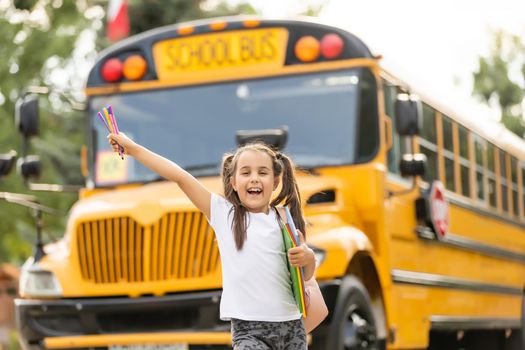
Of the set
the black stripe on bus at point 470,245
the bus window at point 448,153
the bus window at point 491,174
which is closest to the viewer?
the black stripe on bus at point 470,245

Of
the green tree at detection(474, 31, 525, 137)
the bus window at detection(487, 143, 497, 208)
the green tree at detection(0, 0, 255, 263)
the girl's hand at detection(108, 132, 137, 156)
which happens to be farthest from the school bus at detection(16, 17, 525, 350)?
the green tree at detection(474, 31, 525, 137)

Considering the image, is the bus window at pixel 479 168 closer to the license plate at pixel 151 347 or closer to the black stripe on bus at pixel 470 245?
the black stripe on bus at pixel 470 245

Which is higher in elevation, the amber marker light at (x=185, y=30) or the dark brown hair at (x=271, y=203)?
the amber marker light at (x=185, y=30)

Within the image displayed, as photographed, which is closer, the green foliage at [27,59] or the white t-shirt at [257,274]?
the white t-shirt at [257,274]

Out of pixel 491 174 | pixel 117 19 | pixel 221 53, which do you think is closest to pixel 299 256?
pixel 221 53

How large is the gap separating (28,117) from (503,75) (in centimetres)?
3623

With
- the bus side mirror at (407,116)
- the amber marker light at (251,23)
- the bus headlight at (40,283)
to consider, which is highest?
the amber marker light at (251,23)

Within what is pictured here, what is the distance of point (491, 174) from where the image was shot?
10.4 m

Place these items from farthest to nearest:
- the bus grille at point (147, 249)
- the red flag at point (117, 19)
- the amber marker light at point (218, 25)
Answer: the red flag at point (117, 19) < the amber marker light at point (218, 25) < the bus grille at point (147, 249)

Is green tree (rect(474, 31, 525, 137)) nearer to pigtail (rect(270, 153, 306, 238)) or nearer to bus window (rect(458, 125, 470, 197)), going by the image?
bus window (rect(458, 125, 470, 197))

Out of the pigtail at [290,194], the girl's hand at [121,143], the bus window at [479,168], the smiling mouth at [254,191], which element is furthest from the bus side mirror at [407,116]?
the girl's hand at [121,143]

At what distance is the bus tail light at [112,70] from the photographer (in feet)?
26.0

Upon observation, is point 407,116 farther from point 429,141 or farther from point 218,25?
point 429,141

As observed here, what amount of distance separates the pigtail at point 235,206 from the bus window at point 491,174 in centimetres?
635
